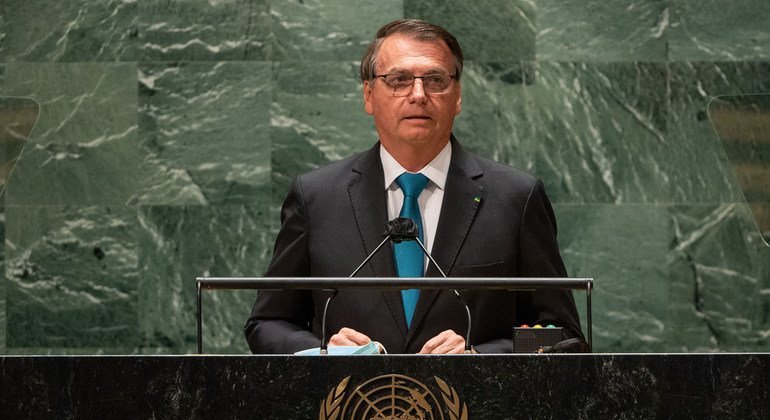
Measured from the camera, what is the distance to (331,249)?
3752 millimetres

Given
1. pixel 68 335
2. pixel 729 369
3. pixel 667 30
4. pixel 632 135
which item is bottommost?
pixel 729 369

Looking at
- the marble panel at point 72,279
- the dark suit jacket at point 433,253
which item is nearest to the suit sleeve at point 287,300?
the dark suit jacket at point 433,253

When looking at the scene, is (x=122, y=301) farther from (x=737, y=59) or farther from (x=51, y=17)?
(x=737, y=59)

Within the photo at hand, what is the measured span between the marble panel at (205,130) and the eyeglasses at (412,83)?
2058mm

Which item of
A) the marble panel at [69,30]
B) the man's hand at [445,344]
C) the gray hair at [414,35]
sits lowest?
the man's hand at [445,344]

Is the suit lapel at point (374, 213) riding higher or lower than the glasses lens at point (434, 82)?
lower

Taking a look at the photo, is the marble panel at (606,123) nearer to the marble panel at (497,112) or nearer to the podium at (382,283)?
the marble panel at (497,112)

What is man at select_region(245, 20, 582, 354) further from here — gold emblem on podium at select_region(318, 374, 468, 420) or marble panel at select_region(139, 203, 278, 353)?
marble panel at select_region(139, 203, 278, 353)

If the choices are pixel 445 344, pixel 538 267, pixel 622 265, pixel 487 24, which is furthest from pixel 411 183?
pixel 622 265

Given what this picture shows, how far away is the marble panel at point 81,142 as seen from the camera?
19.0ft

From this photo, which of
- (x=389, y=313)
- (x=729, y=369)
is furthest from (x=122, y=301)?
(x=729, y=369)

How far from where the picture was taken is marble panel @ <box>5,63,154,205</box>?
19.0 feet

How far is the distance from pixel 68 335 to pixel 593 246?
2.47 meters

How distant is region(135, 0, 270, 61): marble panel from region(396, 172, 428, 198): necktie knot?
2.14 metres
